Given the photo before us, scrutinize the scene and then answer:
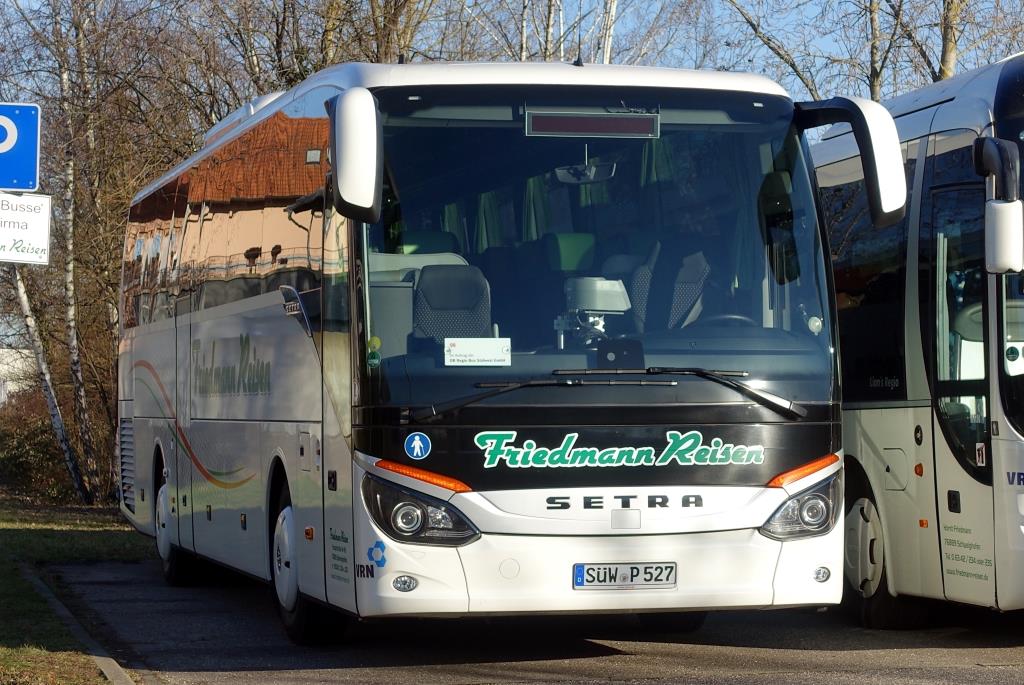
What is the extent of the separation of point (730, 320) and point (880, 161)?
3.63 feet

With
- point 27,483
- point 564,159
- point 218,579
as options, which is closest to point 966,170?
point 564,159

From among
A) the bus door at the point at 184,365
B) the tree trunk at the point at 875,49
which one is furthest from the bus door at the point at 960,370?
the tree trunk at the point at 875,49

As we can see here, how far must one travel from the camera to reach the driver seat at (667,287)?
339 inches

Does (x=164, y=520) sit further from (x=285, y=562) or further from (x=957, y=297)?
(x=957, y=297)

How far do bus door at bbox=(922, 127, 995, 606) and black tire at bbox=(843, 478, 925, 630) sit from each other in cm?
80

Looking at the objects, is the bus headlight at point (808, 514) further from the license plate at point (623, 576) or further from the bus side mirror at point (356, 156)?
the bus side mirror at point (356, 156)

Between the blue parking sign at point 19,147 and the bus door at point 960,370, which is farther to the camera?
the blue parking sign at point 19,147

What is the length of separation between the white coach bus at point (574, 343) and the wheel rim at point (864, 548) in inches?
77.1

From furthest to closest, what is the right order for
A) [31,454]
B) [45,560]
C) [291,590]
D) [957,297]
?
[31,454]
[45,560]
[291,590]
[957,297]

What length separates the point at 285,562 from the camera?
409 inches

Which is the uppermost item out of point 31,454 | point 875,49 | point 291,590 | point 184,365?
point 875,49

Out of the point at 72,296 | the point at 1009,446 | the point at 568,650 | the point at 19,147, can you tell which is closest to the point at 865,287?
the point at 1009,446

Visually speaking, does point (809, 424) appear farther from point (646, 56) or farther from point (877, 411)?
point (646, 56)

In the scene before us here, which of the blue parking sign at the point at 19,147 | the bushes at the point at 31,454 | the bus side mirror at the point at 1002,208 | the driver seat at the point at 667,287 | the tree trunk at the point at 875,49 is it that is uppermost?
the tree trunk at the point at 875,49
